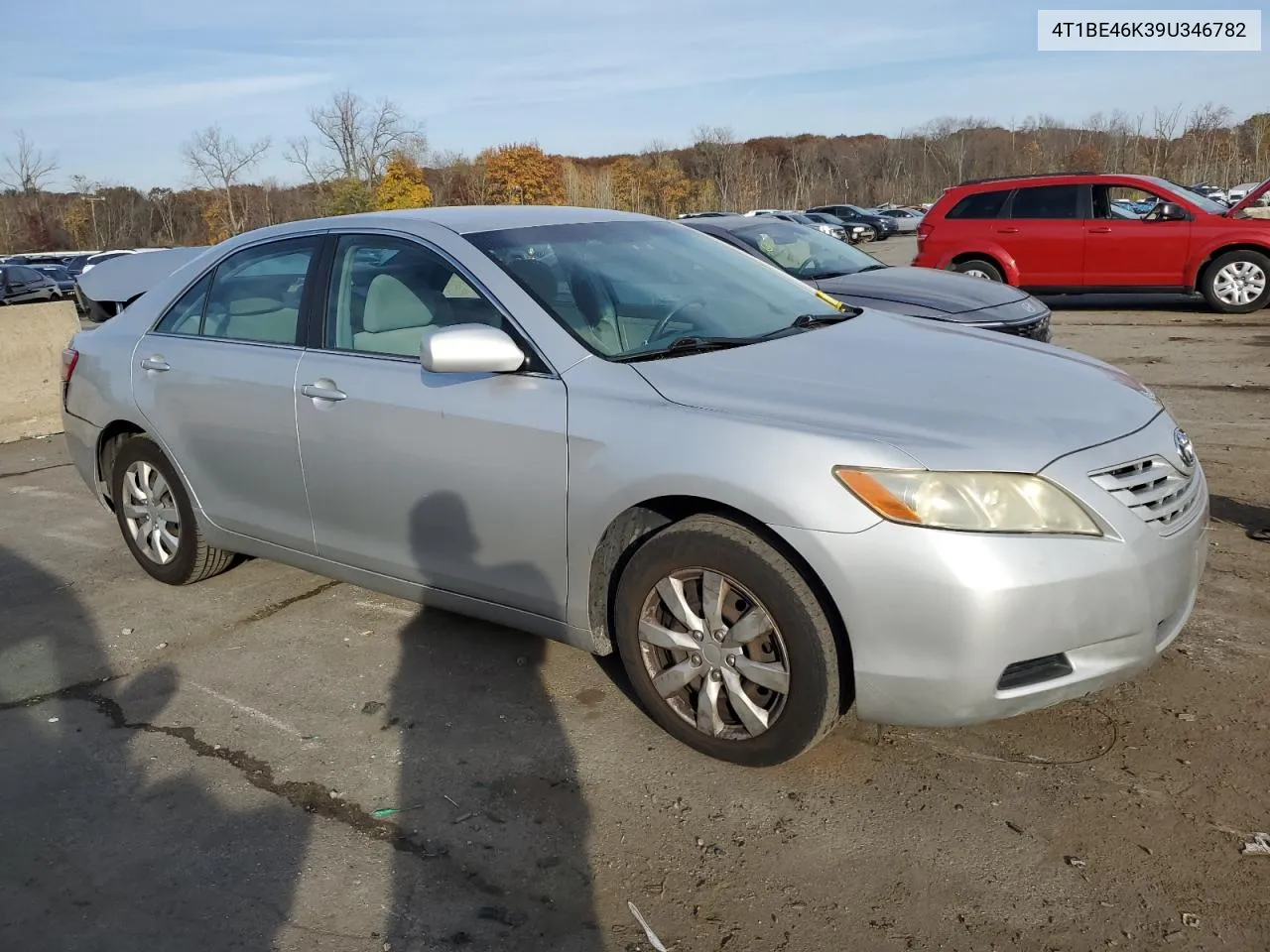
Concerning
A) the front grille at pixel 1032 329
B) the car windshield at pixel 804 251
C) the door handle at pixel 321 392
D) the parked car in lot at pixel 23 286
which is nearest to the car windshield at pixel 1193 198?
the car windshield at pixel 804 251

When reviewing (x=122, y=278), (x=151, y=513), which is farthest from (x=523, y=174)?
(x=151, y=513)

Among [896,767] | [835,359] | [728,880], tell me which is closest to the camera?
[728,880]

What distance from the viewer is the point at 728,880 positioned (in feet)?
9.00

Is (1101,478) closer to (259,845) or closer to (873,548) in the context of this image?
(873,548)

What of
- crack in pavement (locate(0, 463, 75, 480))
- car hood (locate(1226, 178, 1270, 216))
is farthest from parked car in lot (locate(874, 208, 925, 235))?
crack in pavement (locate(0, 463, 75, 480))

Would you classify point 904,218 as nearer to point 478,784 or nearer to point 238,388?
point 238,388

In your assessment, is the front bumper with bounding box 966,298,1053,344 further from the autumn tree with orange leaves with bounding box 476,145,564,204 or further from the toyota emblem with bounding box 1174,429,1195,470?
the autumn tree with orange leaves with bounding box 476,145,564,204

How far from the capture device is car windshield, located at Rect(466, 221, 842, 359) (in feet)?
12.0

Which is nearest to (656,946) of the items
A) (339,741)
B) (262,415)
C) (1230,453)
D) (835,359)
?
(339,741)

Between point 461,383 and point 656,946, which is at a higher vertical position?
point 461,383

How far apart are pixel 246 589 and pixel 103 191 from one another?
7863 centimetres

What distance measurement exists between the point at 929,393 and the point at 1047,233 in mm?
11790

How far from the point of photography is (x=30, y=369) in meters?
9.38

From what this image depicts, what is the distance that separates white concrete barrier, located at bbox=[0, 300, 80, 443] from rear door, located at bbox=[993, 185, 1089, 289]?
1092cm
